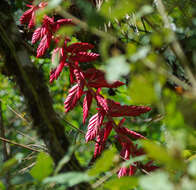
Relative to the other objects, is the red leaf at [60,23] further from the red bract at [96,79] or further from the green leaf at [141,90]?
the green leaf at [141,90]

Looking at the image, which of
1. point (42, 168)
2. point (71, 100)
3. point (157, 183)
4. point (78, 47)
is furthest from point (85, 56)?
point (157, 183)

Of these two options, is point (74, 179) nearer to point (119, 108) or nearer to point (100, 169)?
point (100, 169)

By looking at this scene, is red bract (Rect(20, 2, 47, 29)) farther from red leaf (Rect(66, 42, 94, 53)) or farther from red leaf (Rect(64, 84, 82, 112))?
red leaf (Rect(64, 84, 82, 112))

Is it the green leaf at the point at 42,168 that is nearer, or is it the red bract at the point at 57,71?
the green leaf at the point at 42,168

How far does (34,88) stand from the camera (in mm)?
554

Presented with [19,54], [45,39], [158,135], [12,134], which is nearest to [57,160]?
[19,54]

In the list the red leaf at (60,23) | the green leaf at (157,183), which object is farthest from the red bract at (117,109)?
the green leaf at (157,183)

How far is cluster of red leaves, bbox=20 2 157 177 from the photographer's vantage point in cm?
73

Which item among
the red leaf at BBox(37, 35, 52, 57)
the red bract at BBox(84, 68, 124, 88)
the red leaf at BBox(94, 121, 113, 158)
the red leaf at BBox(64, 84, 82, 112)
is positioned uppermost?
the red leaf at BBox(37, 35, 52, 57)

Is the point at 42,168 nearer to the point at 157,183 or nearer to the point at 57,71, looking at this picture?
the point at 157,183

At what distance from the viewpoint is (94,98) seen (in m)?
0.77

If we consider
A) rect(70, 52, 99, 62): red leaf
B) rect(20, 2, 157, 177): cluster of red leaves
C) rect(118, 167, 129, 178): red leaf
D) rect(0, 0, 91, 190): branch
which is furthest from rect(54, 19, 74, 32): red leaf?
rect(118, 167, 129, 178): red leaf

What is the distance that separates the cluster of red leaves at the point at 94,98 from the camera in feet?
2.39

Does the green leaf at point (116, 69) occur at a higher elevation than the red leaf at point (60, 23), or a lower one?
higher
